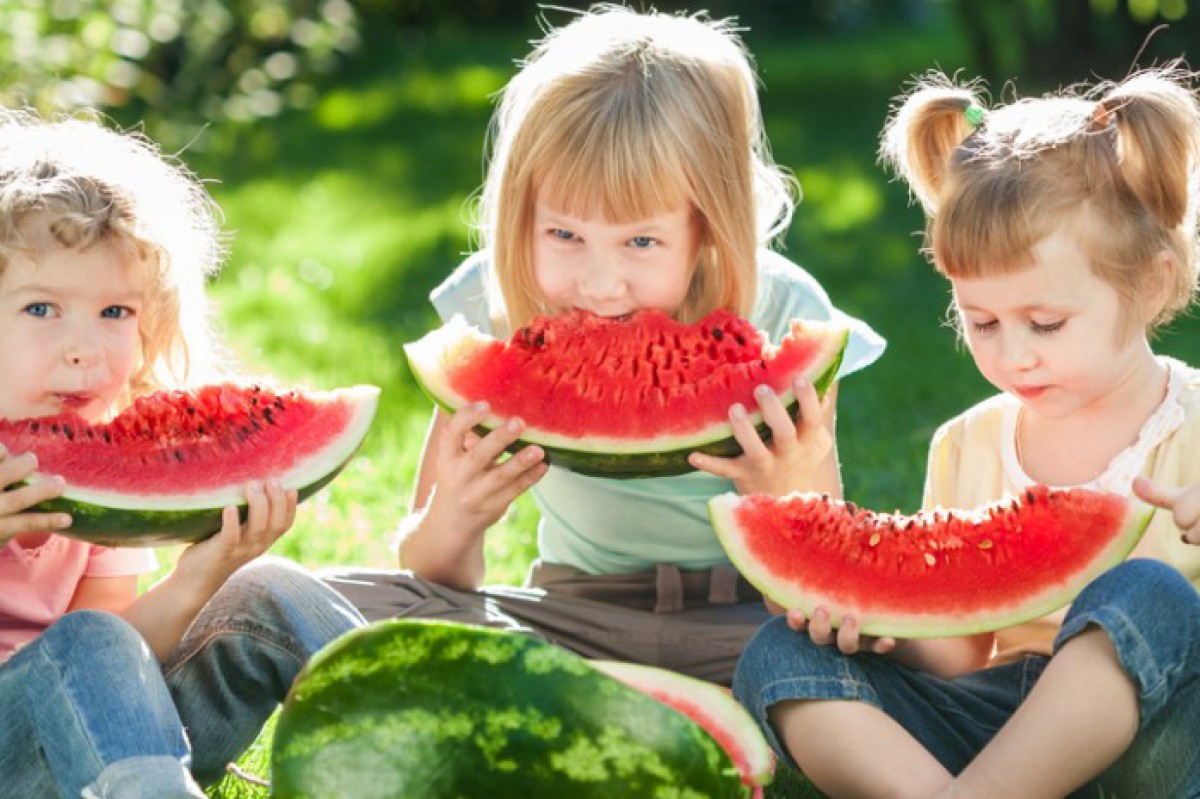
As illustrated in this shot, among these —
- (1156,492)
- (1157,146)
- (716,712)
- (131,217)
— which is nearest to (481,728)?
(716,712)

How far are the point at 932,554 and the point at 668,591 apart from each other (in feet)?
2.73

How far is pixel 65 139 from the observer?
334 centimetres

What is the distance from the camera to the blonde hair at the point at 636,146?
338cm

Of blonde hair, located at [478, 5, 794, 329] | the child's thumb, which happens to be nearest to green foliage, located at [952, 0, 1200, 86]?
blonde hair, located at [478, 5, 794, 329]

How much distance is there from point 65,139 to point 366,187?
18.9ft

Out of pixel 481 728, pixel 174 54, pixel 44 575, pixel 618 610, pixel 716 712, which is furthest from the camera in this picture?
pixel 174 54

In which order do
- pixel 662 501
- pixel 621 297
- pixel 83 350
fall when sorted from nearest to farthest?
pixel 83 350
pixel 621 297
pixel 662 501

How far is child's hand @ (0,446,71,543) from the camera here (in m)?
2.81

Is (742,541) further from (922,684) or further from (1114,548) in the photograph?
(1114,548)

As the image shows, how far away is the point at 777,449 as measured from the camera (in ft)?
10.3

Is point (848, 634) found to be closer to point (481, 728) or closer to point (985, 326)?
point (985, 326)

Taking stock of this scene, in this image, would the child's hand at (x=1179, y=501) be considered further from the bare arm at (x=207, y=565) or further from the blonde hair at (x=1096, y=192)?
the bare arm at (x=207, y=565)

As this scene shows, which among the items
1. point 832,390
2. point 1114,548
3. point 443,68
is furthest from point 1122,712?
point 443,68

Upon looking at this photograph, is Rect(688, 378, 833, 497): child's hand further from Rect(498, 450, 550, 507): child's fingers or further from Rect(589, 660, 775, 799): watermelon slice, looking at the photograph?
Rect(589, 660, 775, 799): watermelon slice
